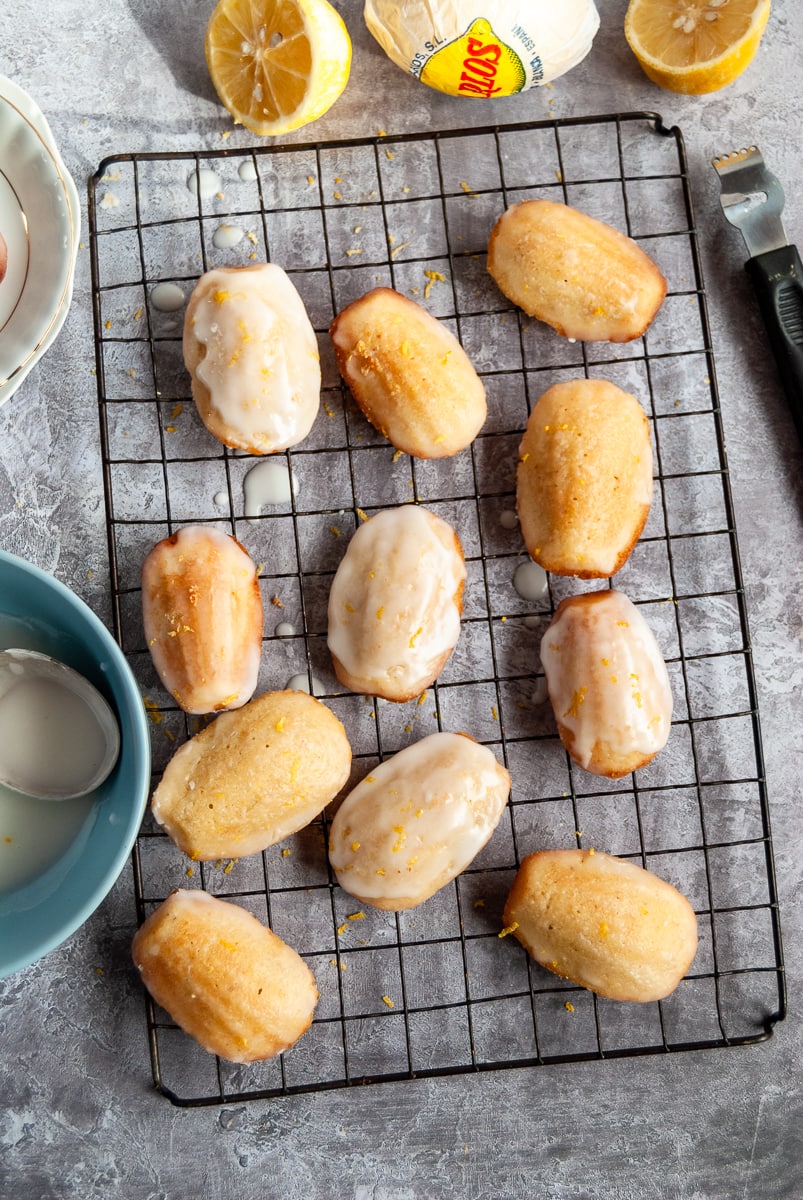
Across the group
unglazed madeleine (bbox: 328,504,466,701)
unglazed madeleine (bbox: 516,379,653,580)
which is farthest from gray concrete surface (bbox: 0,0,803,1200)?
unglazed madeleine (bbox: 328,504,466,701)

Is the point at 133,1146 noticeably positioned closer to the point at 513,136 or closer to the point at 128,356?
the point at 128,356

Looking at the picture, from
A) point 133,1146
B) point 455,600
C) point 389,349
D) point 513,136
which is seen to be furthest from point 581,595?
point 133,1146

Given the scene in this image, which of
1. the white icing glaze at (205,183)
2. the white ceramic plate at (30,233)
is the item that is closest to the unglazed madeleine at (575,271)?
the white icing glaze at (205,183)

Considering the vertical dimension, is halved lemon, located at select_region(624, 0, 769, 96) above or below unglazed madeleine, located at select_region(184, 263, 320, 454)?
above

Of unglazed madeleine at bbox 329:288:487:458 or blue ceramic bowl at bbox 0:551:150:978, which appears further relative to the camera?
unglazed madeleine at bbox 329:288:487:458

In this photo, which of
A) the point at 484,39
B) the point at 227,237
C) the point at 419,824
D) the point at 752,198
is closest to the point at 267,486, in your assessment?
the point at 227,237

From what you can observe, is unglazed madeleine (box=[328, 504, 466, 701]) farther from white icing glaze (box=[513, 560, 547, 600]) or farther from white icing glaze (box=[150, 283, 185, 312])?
white icing glaze (box=[150, 283, 185, 312])
